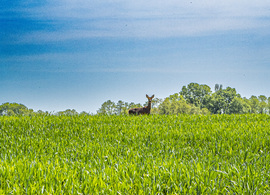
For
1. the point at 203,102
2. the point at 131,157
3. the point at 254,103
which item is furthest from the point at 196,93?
the point at 131,157

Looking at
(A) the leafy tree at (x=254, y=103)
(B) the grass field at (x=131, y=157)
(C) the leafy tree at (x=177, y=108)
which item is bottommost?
(B) the grass field at (x=131, y=157)

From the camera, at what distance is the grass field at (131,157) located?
467 cm

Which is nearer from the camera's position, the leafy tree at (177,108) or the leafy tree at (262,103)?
the leafy tree at (177,108)

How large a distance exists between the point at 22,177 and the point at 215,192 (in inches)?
133

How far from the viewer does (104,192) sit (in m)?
4.41

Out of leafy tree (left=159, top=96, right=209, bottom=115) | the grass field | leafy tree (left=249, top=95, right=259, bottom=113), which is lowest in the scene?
the grass field

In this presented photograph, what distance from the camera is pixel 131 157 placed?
6883 millimetres

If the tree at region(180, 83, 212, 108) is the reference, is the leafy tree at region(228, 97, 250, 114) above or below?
below

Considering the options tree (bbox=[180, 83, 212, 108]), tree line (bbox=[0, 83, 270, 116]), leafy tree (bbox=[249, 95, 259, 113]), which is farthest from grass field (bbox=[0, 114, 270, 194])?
leafy tree (bbox=[249, 95, 259, 113])

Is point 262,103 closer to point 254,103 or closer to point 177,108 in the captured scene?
point 254,103

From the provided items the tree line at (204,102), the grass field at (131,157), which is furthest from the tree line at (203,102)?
the grass field at (131,157)

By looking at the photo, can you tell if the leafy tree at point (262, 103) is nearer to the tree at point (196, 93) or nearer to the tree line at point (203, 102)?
the tree line at point (203, 102)

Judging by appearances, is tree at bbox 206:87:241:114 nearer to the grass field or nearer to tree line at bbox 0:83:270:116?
tree line at bbox 0:83:270:116

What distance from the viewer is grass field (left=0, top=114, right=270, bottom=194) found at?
15.3 ft
